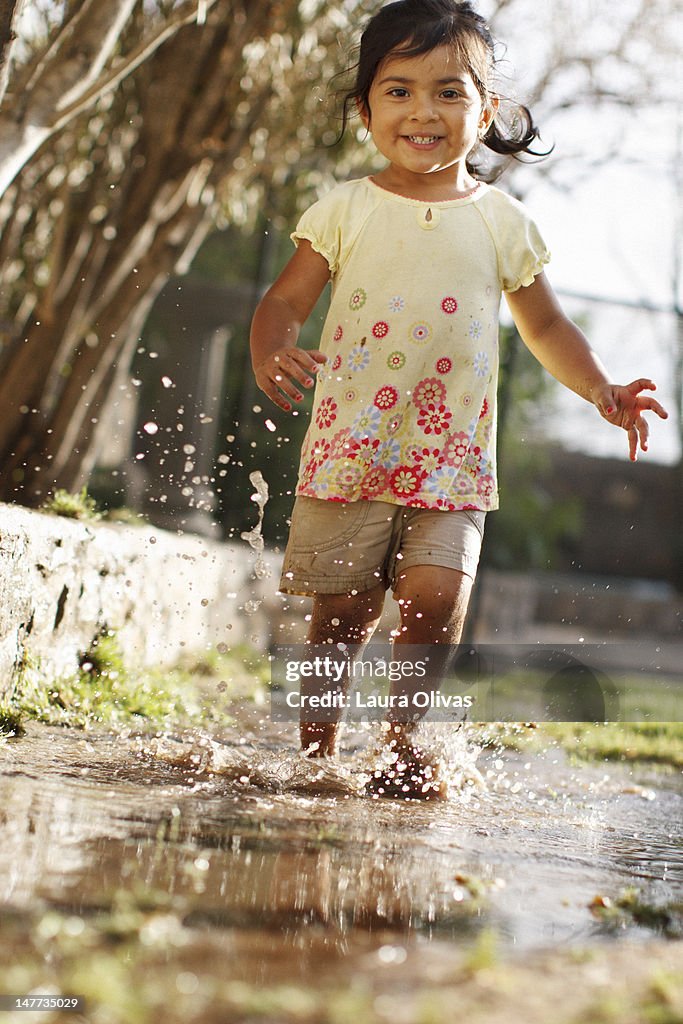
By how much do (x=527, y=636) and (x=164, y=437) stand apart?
8.65 feet

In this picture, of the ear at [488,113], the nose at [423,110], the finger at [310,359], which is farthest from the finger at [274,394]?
the ear at [488,113]

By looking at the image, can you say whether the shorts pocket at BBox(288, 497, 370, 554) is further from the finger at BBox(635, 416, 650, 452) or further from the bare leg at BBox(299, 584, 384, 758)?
Answer: the finger at BBox(635, 416, 650, 452)

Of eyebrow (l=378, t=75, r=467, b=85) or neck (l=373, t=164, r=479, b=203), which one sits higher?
eyebrow (l=378, t=75, r=467, b=85)

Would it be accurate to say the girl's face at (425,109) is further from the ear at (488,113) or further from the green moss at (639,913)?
the green moss at (639,913)

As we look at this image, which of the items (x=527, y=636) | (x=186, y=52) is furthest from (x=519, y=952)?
(x=527, y=636)

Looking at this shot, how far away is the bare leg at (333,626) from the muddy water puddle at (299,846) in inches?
2.8

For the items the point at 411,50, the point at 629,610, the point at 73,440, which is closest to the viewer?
the point at 411,50

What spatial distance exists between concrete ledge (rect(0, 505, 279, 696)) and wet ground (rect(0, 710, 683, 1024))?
1.03 feet

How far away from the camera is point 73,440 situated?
4.90 m

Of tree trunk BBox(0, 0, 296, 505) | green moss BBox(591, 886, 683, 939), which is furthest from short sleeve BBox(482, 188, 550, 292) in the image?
tree trunk BBox(0, 0, 296, 505)

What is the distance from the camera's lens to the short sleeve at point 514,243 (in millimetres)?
2463

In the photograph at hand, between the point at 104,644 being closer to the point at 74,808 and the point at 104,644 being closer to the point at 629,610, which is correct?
the point at 74,808

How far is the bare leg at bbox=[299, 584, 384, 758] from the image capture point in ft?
7.82

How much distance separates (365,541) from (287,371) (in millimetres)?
415
